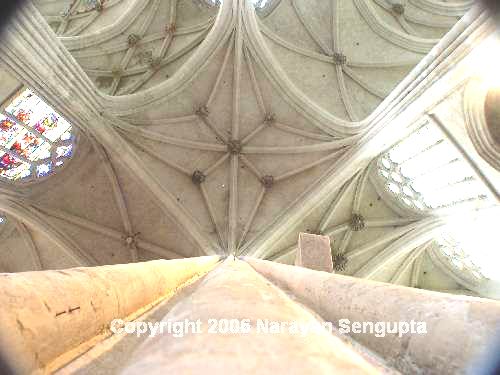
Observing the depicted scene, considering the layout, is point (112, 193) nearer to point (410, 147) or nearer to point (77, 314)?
point (410, 147)

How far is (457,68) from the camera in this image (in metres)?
6.09

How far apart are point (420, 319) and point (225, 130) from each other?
1081 cm

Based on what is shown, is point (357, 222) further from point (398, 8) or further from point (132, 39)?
point (132, 39)

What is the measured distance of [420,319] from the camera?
1.46 meters

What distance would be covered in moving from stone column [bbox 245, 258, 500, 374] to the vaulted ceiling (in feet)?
30.3

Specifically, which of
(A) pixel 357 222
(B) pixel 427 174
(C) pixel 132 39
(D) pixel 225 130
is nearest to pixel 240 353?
(B) pixel 427 174

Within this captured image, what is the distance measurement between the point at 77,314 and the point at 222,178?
1052cm

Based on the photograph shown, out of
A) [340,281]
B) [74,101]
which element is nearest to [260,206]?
[74,101]

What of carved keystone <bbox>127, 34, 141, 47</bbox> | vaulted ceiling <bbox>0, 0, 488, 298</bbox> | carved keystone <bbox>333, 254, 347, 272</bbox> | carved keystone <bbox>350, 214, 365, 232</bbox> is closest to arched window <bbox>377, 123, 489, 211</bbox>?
vaulted ceiling <bbox>0, 0, 488, 298</bbox>

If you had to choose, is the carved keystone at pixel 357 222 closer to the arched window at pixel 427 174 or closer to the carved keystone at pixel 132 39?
the arched window at pixel 427 174

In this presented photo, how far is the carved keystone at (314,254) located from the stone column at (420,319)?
2485 millimetres

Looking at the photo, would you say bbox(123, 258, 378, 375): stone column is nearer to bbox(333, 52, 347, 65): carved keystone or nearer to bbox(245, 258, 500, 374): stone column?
bbox(245, 258, 500, 374): stone column

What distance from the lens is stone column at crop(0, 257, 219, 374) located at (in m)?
1.25

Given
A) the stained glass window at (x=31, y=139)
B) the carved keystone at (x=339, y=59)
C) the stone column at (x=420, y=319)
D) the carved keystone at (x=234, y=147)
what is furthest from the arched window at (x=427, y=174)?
the stained glass window at (x=31, y=139)
